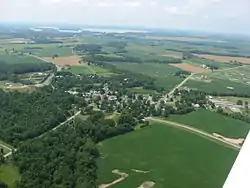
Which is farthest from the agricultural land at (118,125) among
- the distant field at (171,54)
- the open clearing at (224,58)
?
the distant field at (171,54)

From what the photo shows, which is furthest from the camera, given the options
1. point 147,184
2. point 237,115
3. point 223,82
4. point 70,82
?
point 223,82

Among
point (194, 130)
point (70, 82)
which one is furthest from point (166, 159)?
point (70, 82)

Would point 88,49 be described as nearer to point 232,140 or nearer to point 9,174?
point 232,140

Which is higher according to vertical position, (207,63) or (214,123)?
(207,63)

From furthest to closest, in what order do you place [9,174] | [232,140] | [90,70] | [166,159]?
[90,70] → [232,140] → [166,159] → [9,174]

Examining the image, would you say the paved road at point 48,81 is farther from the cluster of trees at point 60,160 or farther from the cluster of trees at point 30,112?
the cluster of trees at point 60,160

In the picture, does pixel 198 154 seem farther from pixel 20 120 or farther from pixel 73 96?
pixel 73 96

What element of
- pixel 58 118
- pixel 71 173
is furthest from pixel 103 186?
pixel 58 118
